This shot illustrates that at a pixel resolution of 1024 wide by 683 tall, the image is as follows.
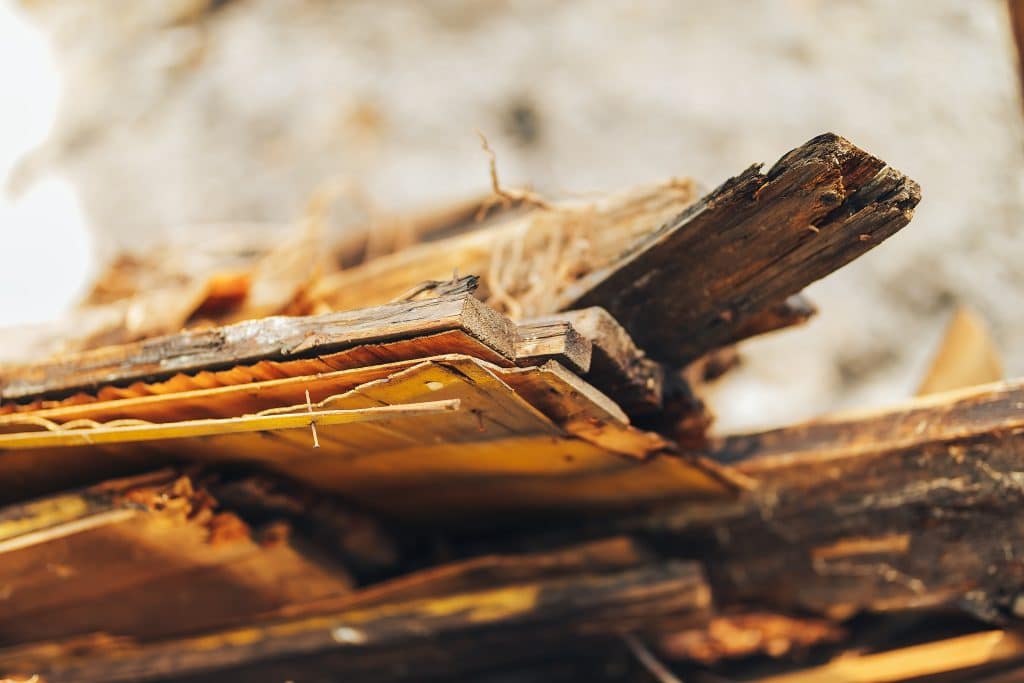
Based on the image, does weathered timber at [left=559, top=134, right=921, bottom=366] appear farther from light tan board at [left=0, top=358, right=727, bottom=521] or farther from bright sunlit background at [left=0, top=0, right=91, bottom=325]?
bright sunlit background at [left=0, top=0, right=91, bottom=325]

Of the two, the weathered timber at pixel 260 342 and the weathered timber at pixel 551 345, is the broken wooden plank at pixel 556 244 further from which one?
the weathered timber at pixel 260 342

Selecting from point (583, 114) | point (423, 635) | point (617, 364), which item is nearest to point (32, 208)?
point (583, 114)

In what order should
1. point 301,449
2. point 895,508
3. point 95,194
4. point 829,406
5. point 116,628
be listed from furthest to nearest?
point 95,194, point 829,406, point 116,628, point 895,508, point 301,449

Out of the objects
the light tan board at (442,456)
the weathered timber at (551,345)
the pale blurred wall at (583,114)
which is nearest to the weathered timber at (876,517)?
the light tan board at (442,456)

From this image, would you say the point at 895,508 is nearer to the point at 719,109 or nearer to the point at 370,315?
the point at 370,315

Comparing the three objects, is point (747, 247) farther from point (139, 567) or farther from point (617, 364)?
point (139, 567)

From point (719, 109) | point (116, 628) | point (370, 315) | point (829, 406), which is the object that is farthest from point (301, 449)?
point (719, 109)

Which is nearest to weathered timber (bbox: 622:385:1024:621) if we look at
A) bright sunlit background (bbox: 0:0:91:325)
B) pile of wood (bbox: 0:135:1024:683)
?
pile of wood (bbox: 0:135:1024:683)
